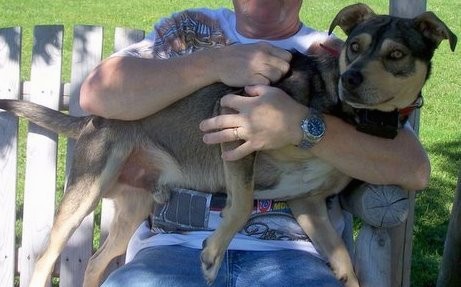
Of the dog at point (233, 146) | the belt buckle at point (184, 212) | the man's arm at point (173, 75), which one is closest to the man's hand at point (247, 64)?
the man's arm at point (173, 75)

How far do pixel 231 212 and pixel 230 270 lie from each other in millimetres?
239

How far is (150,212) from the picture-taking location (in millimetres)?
3557

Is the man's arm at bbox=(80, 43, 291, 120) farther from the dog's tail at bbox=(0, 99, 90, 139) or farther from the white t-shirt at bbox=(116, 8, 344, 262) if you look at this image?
the dog's tail at bbox=(0, 99, 90, 139)

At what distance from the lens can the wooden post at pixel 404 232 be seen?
3475mm

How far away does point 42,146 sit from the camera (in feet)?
12.4

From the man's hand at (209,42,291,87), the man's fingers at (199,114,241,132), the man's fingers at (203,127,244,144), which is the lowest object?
Result: the man's fingers at (203,127,244,144)

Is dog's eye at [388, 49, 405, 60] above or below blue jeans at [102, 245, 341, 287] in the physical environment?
above

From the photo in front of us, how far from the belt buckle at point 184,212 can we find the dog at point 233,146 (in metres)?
0.05

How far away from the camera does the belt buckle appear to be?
10.8 feet

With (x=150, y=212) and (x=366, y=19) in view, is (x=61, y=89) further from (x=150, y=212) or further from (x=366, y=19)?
(x=366, y=19)

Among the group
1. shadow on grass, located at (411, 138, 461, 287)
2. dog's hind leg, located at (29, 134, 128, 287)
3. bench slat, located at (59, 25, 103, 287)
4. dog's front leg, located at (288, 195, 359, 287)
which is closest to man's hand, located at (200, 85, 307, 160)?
dog's front leg, located at (288, 195, 359, 287)

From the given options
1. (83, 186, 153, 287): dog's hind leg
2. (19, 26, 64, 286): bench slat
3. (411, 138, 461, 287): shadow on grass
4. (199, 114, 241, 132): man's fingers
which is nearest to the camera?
(199, 114, 241, 132): man's fingers

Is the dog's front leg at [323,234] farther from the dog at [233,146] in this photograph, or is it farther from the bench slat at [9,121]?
the bench slat at [9,121]

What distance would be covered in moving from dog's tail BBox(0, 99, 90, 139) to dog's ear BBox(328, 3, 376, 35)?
120 centimetres
